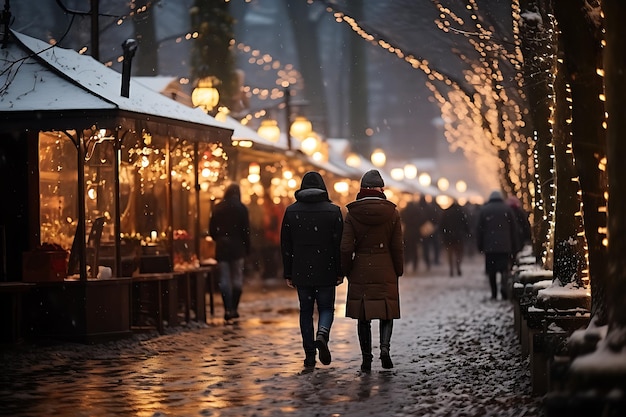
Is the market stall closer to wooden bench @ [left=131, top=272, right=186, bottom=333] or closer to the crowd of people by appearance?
wooden bench @ [left=131, top=272, right=186, bottom=333]

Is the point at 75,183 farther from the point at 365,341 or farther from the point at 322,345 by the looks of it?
the point at 365,341

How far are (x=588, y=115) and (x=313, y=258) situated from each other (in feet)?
15.0

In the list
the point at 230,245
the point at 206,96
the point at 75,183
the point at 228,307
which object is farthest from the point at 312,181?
the point at 206,96

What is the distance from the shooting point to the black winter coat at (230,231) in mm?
20109

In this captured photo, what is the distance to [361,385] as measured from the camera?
12289 millimetres

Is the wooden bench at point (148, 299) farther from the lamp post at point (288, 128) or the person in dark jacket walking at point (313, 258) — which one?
the lamp post at point (288, 128)

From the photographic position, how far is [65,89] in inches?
674

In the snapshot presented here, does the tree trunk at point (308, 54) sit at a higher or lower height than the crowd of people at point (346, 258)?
higher

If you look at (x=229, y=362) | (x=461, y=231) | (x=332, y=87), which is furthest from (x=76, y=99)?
(x=332, y=87)

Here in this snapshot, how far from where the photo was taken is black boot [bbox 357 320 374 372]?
A: 43.5 feet

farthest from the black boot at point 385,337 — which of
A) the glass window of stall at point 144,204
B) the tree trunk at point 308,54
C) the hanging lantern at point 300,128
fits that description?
the tree trunk at point 308,54

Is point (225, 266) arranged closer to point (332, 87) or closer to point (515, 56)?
point (515, 56)

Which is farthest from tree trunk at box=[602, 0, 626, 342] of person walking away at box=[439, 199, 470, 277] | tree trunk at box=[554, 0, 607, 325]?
person walking away at box=[439, 199, 470, 277]

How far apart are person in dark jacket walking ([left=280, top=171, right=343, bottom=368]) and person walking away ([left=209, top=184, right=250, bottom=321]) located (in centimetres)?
611
